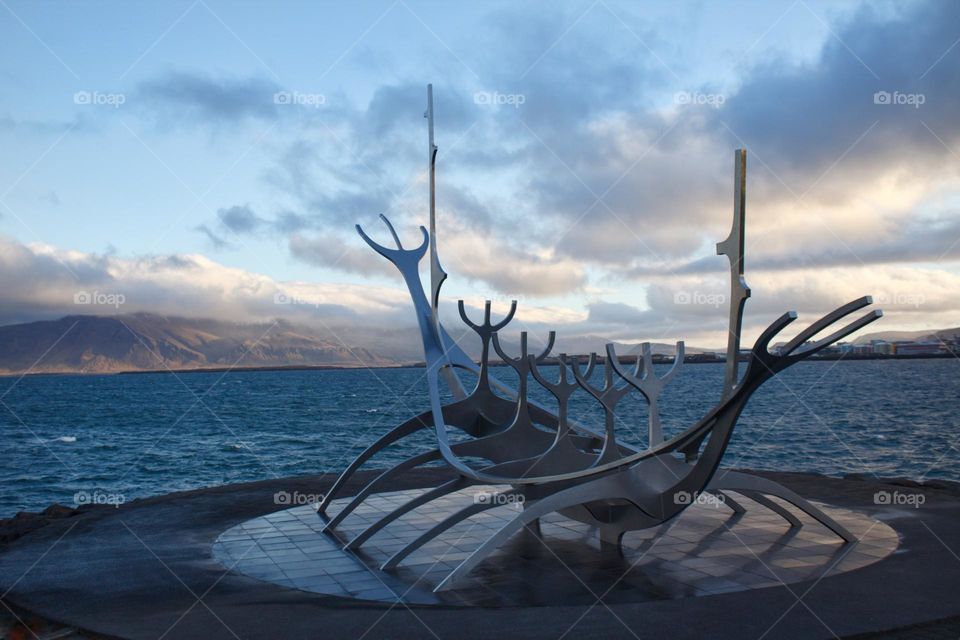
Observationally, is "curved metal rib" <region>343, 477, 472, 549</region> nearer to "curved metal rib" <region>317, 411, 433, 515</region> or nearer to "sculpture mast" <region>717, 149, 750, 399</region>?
"curved metal rib" <region>317, 411, 433, 515</region>

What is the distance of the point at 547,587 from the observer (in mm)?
11281

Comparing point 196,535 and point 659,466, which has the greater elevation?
point 659,466

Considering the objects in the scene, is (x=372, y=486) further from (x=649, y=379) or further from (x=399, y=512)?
(x=649, y=379)

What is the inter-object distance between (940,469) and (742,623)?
2897 cm

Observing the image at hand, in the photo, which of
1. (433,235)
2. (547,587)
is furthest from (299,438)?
(547,587)

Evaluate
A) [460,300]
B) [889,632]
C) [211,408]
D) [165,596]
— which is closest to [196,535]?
[165,596]

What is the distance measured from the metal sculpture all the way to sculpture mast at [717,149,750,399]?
0.05 feet

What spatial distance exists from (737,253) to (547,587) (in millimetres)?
4970

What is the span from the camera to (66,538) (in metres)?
14.9

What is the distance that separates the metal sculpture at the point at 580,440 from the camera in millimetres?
10953

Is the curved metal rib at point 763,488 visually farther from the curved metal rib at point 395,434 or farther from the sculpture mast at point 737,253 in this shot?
the curved metal rib at point 395,434

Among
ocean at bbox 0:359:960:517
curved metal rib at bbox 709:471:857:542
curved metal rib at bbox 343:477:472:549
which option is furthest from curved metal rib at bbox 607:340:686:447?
ocean at bbox 0:359:960:517

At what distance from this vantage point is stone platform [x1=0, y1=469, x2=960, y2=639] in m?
9.41

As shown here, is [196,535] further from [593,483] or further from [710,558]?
[710,558]
